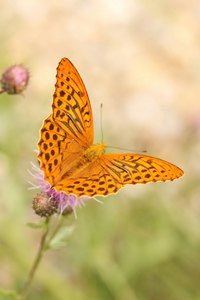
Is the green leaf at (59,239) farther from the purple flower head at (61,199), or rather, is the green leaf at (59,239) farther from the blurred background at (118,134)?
the blurred background at (118,134)

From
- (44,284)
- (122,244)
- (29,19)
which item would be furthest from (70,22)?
(44,284)

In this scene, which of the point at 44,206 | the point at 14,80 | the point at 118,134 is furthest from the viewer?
the point at 118,134

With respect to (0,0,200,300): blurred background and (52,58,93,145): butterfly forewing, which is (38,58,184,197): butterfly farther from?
(0,0,200,300): blurred background

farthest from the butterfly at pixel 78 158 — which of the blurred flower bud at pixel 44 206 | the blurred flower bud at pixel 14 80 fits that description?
the blurred flower bud at pixel 14 80

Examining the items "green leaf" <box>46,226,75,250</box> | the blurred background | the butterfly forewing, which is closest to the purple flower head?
"green leaf" <box>46,226,75,250</box>

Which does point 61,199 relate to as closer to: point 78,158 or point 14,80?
point 78,158

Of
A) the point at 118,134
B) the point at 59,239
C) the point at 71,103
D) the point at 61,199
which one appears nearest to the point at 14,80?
the point at 71,103
